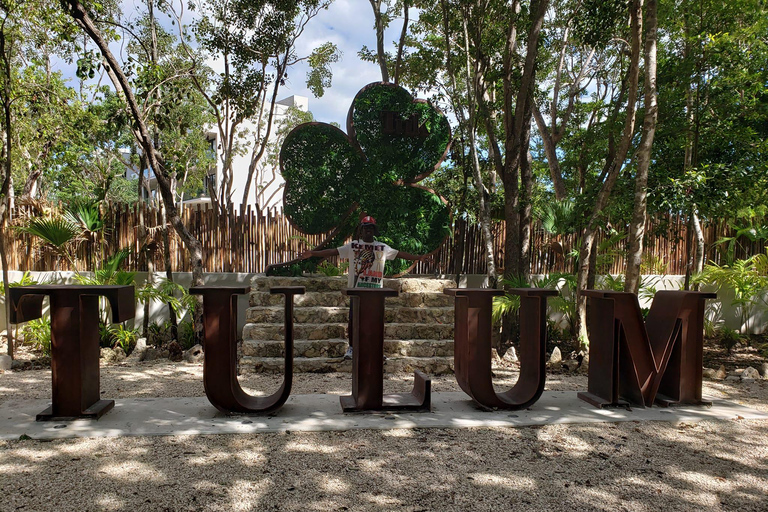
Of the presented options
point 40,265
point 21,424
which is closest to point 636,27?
point 21,424

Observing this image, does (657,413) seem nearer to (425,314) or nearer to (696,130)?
(425,314)

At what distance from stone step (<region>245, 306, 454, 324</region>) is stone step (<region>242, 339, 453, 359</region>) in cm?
41

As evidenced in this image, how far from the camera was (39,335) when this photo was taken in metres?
7.05

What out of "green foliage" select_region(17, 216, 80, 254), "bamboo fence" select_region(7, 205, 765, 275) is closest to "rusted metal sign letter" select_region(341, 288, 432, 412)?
"bamboo fence" select_region(7, 205, 765, 275)

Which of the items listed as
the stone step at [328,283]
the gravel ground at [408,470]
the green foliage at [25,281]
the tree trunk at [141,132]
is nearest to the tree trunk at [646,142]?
the gravel ground at [408,470]

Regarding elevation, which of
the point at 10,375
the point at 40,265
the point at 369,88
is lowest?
the point at 10,375

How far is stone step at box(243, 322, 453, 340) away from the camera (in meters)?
6.61

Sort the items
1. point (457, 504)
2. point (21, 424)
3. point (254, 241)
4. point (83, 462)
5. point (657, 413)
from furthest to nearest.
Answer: point (254, 241) → point (657, 413) → point (21, 424) → point (83, 462) → point (457, 504)

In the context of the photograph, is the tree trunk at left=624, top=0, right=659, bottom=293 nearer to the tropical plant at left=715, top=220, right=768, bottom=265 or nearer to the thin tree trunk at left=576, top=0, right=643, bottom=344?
the thin tree trunk at left=576, top=0, right=643, bottom=344

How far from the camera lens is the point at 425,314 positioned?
275 inches

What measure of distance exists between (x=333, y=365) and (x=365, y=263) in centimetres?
138

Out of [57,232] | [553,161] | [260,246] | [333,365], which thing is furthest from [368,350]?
[553,161]

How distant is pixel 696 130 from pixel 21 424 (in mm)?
8314

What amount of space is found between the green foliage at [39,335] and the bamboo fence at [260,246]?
1095 mm
